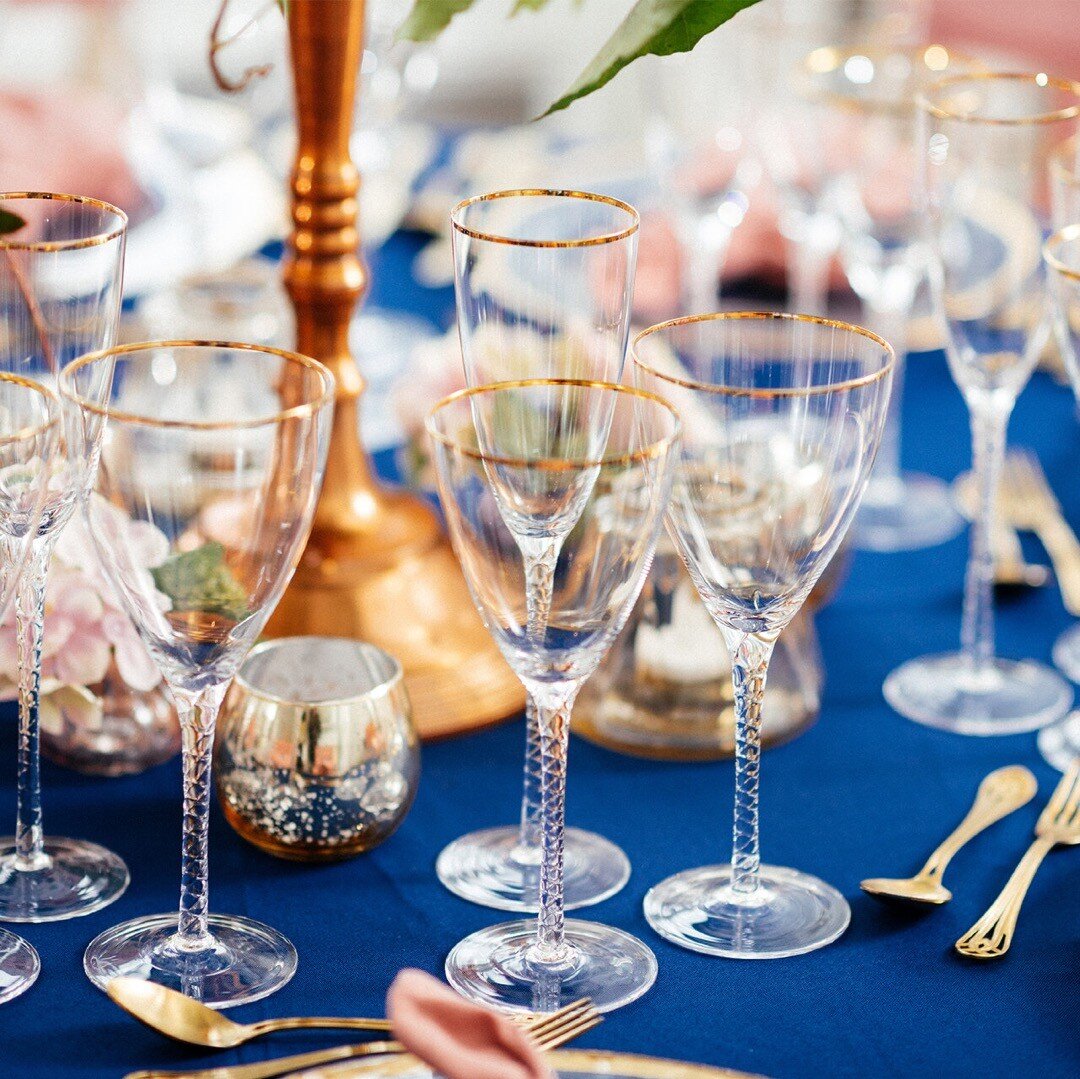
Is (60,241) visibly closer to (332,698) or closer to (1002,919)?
(332,698)

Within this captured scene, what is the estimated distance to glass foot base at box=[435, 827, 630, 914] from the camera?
3.06 ft

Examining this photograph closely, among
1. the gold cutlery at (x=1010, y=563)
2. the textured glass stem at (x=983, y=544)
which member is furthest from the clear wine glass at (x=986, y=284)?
the gold cutlery at (x=1010, y=563)

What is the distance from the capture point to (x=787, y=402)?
771 millimetres

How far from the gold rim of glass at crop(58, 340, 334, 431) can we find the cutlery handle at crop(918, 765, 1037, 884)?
1.40ft

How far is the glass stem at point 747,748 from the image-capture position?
87 centimetres

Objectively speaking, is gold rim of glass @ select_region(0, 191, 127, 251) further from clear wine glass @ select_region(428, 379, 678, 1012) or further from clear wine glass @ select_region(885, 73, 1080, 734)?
clear wine glass @ select_region(885, 73, 1080, 734)

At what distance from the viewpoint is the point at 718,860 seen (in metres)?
0.98

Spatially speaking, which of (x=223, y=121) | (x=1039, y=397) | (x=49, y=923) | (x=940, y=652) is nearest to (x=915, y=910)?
(x=940, y=652)

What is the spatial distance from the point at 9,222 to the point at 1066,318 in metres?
0.58

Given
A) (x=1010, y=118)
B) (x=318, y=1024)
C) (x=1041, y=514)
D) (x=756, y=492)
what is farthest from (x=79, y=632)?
(x=1041, y=514)

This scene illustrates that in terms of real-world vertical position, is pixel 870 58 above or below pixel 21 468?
above

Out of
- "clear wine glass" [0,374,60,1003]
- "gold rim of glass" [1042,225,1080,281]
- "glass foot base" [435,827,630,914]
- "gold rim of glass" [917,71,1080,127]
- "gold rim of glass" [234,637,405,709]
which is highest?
"gold rim of glass" [917,71,1080,127]

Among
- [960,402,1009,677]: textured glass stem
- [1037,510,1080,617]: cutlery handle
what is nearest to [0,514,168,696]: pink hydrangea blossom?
[960,402,1009,677]: textured glass stem

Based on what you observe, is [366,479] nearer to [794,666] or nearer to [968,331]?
[794,666]
